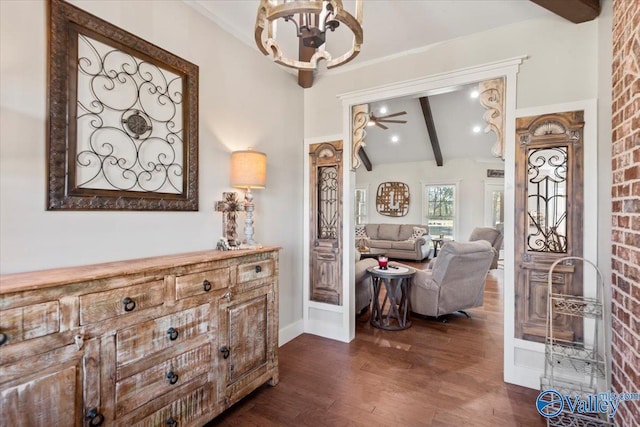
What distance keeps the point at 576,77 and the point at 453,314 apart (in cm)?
306

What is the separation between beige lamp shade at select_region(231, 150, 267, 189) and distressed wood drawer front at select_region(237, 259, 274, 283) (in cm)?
64

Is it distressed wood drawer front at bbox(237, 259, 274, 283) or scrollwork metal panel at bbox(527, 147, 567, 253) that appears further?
scrollwork metal panel at bbox(527, 147, 567, 253)

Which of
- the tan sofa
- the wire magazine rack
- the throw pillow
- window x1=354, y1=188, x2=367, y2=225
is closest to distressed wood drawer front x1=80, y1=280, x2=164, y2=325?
the wire magazine rack

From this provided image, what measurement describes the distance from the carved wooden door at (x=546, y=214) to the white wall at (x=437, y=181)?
21.8 ft

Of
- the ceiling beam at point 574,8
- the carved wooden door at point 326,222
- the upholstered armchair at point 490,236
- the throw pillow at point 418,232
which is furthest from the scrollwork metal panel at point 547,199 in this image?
the throw pillow at point 418,232

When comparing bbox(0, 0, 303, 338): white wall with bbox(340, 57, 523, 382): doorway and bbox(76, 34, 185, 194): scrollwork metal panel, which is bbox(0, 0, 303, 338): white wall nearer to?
bbox(76, 34, 185, 194): scrollwork metal panel

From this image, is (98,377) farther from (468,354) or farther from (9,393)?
(468,354)

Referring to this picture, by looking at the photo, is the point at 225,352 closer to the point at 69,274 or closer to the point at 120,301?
the point at 120,301

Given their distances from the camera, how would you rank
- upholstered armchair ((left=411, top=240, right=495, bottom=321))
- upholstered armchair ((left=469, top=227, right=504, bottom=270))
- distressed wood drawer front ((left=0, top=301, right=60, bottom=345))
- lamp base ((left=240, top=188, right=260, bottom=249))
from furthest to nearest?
1. upholstered armchair ((left=469, top=227, right=504, bottom=270))
2. upholstered armchair ((left=411, top=240, right=495, bottom=321))
3. lamp base ((left=240, top=188, right=260, bottom=249))
4. distressed wood drawer front ((left=0, top=301, right=60, bottom=345))

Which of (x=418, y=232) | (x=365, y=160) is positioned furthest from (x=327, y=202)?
(x=365, y=160)

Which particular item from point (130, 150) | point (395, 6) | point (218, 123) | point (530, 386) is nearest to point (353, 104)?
point (395, 6)

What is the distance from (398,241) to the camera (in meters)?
8.66

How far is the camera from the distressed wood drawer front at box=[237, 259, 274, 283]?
2.14 m

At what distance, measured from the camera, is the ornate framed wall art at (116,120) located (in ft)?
5.31
